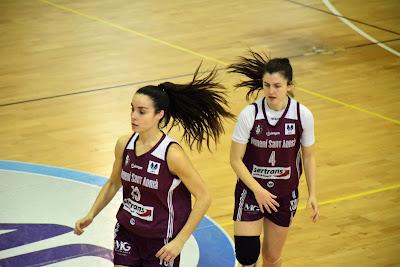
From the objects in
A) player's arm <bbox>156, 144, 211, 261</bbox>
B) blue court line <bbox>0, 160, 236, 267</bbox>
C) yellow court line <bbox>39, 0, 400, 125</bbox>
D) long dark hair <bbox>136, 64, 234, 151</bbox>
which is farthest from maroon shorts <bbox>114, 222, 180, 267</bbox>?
yellow court line <bbox>39, 0, 400, 125</bbox>

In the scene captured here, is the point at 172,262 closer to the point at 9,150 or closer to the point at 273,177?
the point at 273,177

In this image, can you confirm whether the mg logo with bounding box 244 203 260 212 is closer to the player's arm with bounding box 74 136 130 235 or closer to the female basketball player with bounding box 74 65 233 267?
the female basketball player with bounding box 74 65 233 267

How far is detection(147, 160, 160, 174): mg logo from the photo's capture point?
5488 mm

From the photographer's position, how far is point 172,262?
5.63 m

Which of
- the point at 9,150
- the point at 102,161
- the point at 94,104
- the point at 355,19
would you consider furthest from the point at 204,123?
the point at 355,19

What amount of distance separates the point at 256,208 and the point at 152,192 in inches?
44.4

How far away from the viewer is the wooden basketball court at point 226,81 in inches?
339

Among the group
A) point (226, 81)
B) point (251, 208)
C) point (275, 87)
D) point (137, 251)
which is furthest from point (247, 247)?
point (226, 81)

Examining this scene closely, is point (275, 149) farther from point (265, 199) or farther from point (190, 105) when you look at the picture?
point (190, 105)

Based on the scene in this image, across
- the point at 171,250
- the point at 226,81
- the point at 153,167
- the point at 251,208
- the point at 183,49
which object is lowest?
the point at 226,81

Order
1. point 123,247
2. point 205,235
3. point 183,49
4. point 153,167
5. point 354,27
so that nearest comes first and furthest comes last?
point 153,167, point 123,247, point 205,235, point 183,49, point 354,27

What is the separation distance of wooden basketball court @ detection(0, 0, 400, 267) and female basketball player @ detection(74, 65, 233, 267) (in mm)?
2364

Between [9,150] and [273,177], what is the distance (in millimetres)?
4588

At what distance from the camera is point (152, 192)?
5508mm
